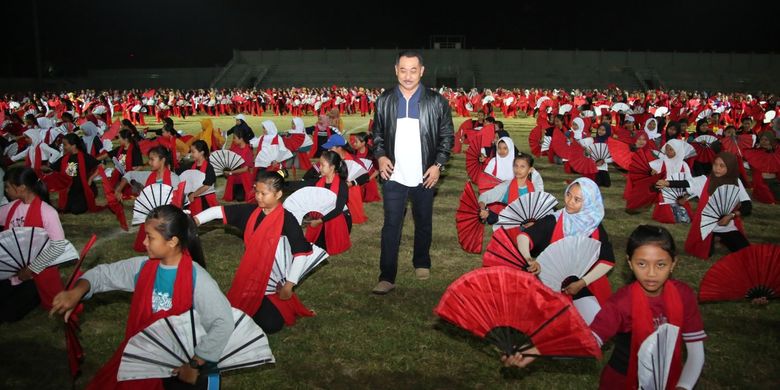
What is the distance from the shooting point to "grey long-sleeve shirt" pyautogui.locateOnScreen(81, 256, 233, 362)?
2598 millimetres

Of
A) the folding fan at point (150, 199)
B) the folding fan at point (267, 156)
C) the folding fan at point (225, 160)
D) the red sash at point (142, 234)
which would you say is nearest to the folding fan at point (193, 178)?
the red sash at point (142, 234)

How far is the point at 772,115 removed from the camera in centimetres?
1673

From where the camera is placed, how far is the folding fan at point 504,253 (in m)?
4.08

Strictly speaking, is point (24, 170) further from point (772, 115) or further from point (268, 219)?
point (772, 115)

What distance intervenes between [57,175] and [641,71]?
48996mm

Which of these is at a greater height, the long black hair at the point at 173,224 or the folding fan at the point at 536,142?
the long black hair at the point at 173,224

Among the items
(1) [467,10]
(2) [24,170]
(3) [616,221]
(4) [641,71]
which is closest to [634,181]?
(3) [616,221]

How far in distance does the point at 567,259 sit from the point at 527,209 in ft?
3.88

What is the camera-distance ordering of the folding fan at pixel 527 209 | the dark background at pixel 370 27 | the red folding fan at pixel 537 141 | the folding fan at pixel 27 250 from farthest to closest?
the dark background at pixel 370 27 → the red folding fan at pixel 537 141 → the folding fan at pixel 527 209 → the folding fan at pixel 27 250

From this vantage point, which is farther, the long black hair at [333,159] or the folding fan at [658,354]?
the long black hair at [333,159]

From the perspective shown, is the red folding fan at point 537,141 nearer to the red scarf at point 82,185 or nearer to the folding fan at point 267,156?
the folding fan at point 267,156

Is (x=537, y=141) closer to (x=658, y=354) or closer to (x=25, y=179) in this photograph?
(x=25, y=179)

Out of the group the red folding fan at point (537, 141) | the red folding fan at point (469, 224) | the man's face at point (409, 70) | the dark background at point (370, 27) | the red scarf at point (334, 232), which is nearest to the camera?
the man's face at point (409, 70)

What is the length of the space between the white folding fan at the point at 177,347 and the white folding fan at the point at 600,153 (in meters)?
8.25
